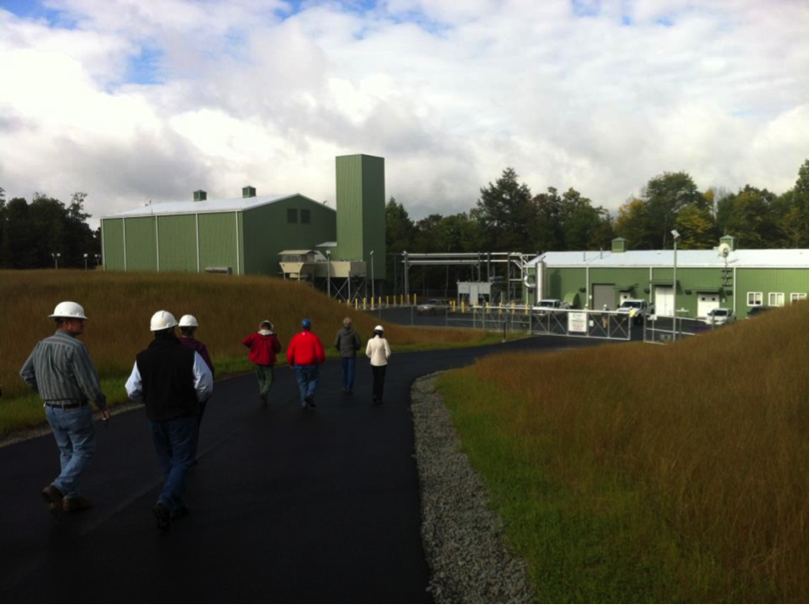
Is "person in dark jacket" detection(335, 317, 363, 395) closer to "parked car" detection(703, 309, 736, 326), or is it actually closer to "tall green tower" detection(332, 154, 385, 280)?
"parked car" detection(703, 309, 736, 326)

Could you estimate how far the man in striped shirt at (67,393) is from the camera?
6910 millimetres

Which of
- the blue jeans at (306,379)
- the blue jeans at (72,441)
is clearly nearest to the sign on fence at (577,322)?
the blue jeans at (306,379)

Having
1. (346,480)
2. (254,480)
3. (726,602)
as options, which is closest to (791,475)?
(726,602)

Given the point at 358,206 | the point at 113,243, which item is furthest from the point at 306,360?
the point at 113,243

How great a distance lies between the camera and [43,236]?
8100cm

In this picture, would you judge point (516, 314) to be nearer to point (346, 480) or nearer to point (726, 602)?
point (346, 480)

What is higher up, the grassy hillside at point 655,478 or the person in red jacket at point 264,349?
the person in red jacket at point 264,349

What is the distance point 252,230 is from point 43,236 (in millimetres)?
35451

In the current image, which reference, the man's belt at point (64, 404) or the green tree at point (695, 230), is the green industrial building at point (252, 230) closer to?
the green tree at point (695, 230)

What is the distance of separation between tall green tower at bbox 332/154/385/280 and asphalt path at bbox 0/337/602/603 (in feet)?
178

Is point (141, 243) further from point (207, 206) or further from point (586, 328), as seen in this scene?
point (586, 328)

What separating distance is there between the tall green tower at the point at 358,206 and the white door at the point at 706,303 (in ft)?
91.6

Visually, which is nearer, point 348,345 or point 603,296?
point 348,345

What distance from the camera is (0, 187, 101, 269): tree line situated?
77.1 meters
